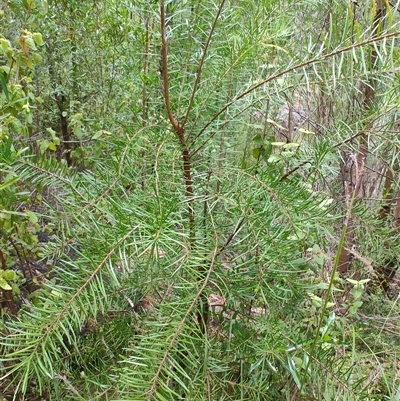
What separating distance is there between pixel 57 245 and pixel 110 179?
0.14m

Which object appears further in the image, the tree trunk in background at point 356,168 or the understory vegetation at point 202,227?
the tree trunk in background at point 356,168

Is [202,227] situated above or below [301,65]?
below

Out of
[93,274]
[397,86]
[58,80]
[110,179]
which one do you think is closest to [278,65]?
[397,86]

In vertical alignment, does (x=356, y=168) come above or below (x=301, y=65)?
below

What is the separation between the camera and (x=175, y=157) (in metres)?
0.66

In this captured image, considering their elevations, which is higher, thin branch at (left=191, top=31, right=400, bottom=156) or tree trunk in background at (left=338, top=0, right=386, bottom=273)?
thin branch at (left=191, top=31, right=400, bottom=156)

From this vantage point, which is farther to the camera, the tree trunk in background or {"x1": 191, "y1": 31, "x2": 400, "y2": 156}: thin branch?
the tree trunk in background

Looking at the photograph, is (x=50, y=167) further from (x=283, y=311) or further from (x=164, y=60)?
(x=283, y=311)

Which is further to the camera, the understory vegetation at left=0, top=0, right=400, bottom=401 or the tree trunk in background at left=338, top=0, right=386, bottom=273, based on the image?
the tree trunk in background at left=338, top=0, right=386, bottom=273

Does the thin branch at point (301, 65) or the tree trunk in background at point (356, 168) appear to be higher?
the thin branch at point (301, 65)

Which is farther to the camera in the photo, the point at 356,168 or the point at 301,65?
the point at 356,168

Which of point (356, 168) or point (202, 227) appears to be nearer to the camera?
point (202, 227)

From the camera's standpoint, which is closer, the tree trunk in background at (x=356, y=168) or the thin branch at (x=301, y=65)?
the thin branch at (x=301, y=65)

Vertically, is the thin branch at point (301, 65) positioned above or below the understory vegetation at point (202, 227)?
above
